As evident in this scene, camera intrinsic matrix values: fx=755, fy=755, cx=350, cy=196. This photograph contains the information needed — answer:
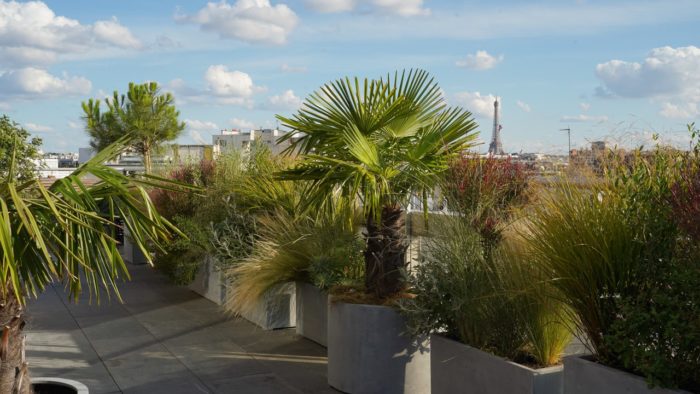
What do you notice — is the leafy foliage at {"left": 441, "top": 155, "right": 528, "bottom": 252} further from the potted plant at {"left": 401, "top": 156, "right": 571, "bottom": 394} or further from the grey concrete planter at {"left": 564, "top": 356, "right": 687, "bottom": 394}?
the grey concrete planter at {"left": 564, "top": 356, "right": 687, "bottom": 394}

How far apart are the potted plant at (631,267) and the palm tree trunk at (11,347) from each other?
2.97 meters

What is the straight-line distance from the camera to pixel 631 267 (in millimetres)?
4027

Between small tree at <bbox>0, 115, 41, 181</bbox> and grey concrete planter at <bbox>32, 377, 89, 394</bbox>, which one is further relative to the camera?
small tree at <bbox>0, 115, 41, 181</bbox>

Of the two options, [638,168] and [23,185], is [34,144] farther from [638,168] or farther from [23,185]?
[638,168]

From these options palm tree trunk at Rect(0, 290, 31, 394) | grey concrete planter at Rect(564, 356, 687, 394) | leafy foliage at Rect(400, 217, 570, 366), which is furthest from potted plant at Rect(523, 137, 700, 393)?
palm tree trunk at Rect(0, 290, 31, 394)

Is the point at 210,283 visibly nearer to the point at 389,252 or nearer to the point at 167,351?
the point at 167,351

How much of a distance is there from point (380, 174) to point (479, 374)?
69.0 inches

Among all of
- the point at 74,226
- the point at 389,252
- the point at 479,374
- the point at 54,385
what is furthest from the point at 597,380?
the point at 54,385

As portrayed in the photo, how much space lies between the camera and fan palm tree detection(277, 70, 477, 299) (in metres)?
5.97

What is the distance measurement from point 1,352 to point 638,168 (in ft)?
11.9

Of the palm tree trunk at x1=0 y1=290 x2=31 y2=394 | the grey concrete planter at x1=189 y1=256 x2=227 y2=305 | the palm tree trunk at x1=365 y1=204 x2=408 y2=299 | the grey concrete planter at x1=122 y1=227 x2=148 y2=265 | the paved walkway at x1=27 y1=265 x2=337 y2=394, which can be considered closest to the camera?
the palm tree trunk at x1=0 y1=290 x2=31 y2=394

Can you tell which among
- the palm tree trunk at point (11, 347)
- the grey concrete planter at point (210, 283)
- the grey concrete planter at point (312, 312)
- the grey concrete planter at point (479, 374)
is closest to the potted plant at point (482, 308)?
the grey concrete planter at point (479, 374)

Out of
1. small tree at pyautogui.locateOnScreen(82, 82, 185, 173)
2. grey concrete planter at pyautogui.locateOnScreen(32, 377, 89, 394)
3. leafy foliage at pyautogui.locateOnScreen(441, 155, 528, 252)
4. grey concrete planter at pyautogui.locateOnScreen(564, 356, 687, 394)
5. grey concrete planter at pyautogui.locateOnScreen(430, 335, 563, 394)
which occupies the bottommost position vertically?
grey concrete planter at pyautogui.locateOnScreen(32, 377, 89, 394)

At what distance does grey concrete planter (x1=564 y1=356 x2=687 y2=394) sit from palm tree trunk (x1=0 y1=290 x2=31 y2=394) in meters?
3.01
